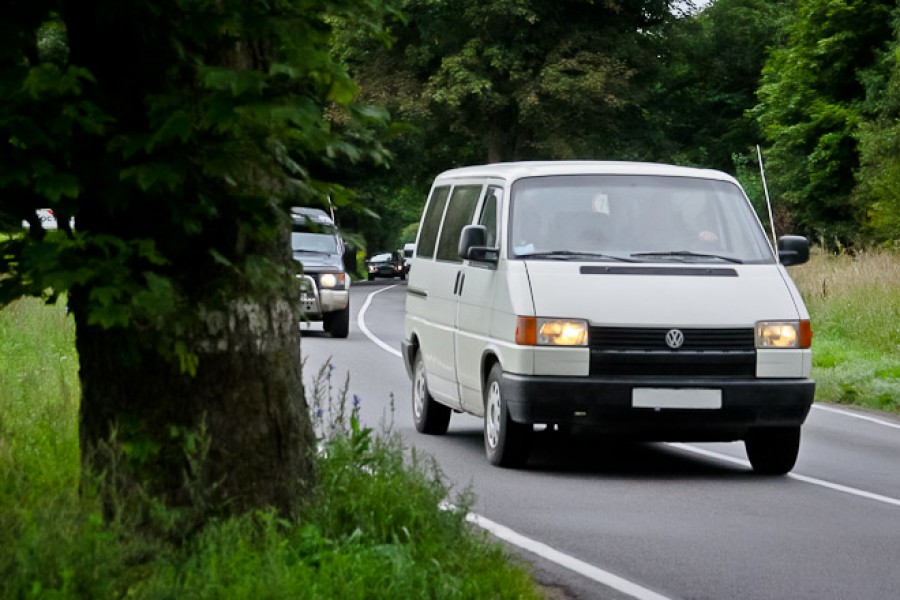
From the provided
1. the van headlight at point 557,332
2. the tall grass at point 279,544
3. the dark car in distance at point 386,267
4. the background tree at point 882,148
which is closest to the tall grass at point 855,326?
the van headlight at point 557,332

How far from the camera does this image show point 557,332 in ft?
38.5

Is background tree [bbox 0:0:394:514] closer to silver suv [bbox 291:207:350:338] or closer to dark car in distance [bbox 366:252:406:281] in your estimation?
silver suv [bbox 291:207:350:338]

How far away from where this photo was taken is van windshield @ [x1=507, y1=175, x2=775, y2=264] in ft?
41.0

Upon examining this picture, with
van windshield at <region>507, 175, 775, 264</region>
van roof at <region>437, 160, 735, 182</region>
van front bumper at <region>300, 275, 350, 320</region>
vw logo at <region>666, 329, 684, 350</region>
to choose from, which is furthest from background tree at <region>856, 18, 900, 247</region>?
vw logo at <region>666, 329, 684, 350</region>

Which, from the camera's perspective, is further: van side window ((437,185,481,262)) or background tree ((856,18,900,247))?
background tree ((856,18,900,247))

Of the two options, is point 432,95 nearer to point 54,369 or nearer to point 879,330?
point 879,330

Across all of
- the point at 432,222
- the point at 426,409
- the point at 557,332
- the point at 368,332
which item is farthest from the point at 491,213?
the point at 368,332

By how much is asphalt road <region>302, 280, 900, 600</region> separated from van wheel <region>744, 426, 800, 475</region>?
12cm

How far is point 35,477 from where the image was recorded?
26.8 ft

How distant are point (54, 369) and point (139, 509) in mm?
7707

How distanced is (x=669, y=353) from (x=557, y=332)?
0.71m

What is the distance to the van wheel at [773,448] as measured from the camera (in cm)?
1237

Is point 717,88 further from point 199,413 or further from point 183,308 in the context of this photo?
point 183,308

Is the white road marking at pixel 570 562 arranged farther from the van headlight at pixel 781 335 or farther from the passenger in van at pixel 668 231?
the passenger in van at pixel 668 231
